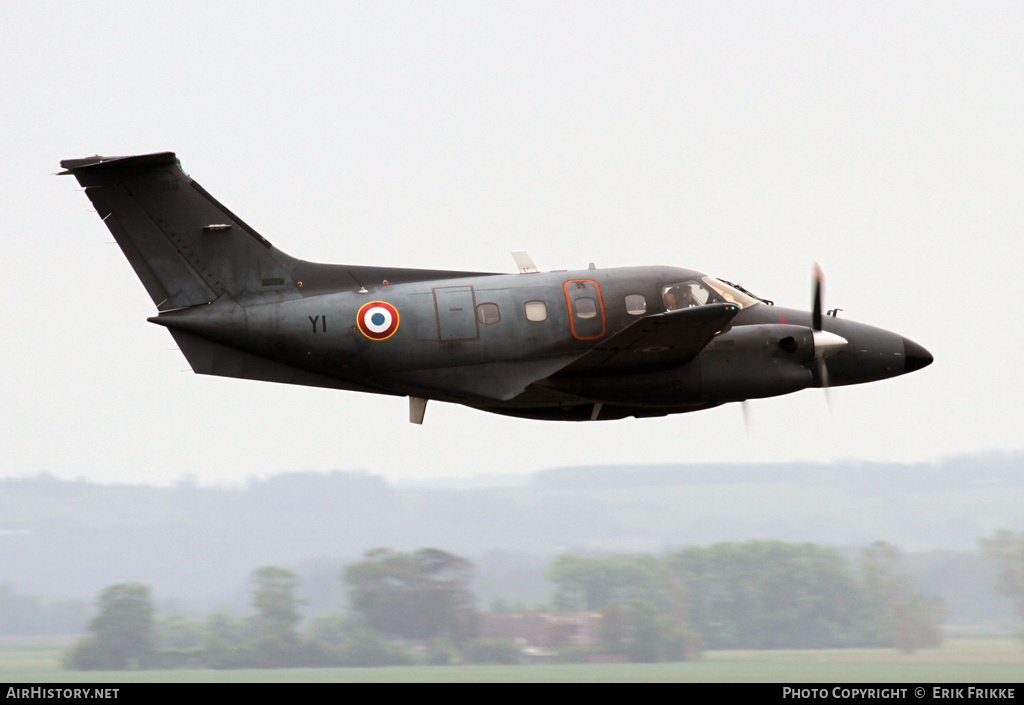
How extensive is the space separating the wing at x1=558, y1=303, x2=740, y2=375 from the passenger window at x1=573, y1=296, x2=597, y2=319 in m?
0.89

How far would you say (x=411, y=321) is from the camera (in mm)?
17844

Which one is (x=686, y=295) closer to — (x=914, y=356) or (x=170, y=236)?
(x=914, y=356)

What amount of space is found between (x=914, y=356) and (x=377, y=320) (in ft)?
35.1

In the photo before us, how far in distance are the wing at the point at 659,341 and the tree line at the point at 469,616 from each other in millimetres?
31472

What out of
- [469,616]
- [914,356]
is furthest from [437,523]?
[914,356]

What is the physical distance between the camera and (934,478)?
54688 millimetres

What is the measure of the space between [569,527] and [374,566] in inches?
416

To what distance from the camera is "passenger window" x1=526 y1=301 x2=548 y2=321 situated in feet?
59.1

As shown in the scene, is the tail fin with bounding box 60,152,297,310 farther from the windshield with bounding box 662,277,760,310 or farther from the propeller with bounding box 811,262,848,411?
the propeller with bounding box 811,262,848,411

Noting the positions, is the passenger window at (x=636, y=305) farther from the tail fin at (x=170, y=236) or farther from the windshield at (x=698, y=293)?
the tail fin at (x=170, y=236)

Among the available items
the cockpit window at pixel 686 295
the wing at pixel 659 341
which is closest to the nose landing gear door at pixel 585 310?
the wing at pixel 659 341
